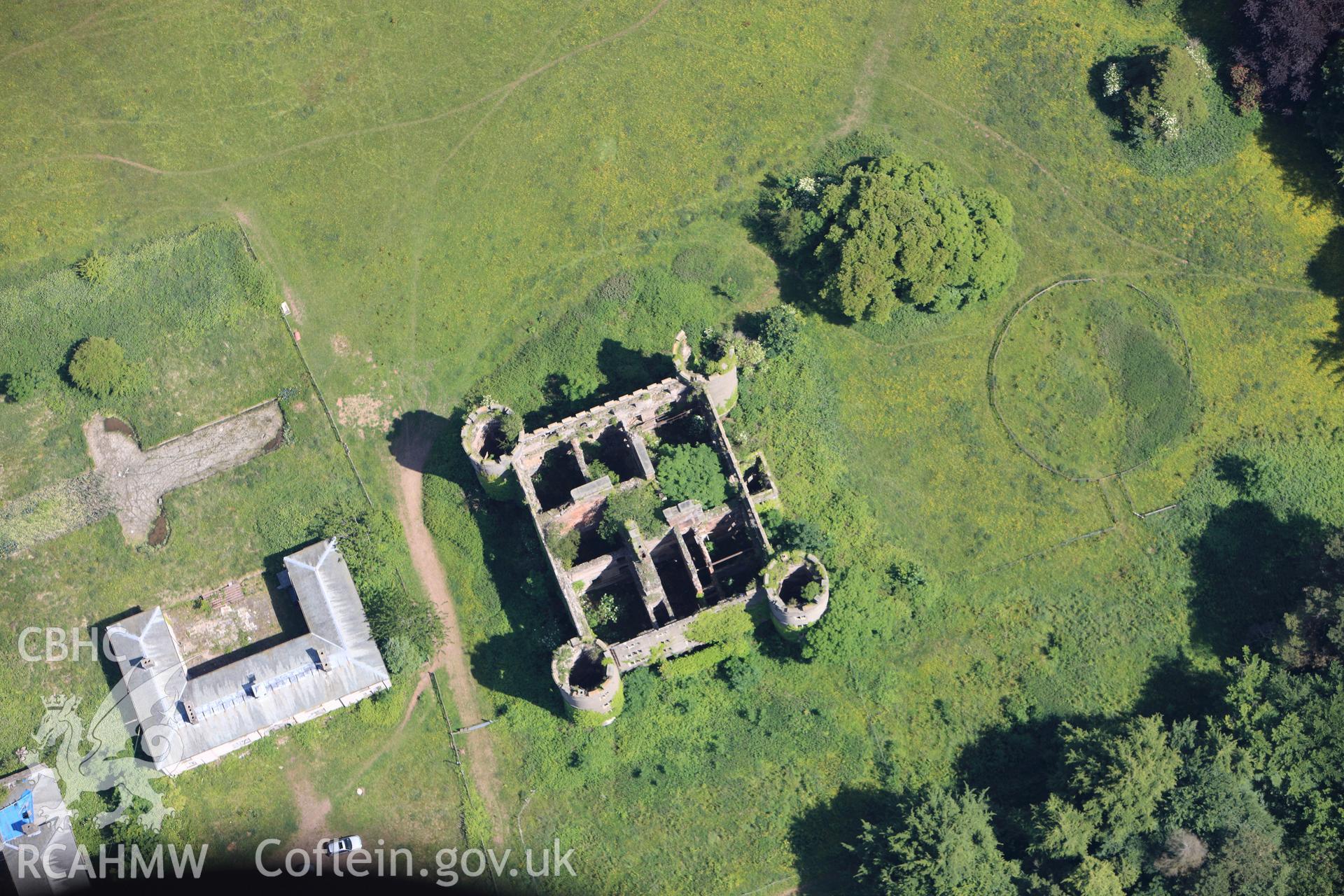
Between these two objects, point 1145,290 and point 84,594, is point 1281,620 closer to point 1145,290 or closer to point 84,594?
point 1145,290

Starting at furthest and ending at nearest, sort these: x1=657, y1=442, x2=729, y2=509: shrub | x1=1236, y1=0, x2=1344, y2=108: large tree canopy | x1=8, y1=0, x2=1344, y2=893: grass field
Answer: x1=1236, y1=0, x2=1344, y2=108: large tree canopy
x1=8, y1=0, x2=1344, y2=893: grass field
x1=657, y1=442, x2=729, y2=509: shrub

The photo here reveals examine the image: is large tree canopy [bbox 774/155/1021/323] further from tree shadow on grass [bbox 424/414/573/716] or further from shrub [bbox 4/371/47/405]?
shrub [bbox 4/371/47/405]

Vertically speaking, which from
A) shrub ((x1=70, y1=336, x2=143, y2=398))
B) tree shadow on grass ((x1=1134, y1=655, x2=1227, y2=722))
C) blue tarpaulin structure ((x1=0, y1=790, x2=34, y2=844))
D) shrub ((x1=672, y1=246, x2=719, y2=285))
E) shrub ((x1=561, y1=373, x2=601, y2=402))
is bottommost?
tree shadow on grass ((x1=1134, y1=655, x2=1227, y2=722))

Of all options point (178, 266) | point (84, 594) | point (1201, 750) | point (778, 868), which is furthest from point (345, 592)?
point (1201, 750)

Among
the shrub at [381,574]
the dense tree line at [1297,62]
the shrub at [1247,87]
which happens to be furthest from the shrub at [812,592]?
the dense tree line at [1297,62]

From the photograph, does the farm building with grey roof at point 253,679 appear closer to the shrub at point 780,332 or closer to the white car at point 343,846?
the white car at point 343,846

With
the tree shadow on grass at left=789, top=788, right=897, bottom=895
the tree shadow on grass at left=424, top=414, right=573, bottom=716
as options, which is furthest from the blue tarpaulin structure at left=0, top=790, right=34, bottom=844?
the tree shadow on grass at left=789, top=788, right=897, bottom=895

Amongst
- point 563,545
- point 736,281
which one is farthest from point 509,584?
point 736,281
